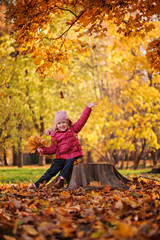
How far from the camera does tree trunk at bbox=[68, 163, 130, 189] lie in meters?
4.74

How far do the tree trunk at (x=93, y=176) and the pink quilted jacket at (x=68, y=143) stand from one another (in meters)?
0.50

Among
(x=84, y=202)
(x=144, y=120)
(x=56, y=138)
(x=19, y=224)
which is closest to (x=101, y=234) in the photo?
(x=19, y=224)

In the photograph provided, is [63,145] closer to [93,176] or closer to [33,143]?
[33,143]

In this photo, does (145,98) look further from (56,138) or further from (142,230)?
(142,230)

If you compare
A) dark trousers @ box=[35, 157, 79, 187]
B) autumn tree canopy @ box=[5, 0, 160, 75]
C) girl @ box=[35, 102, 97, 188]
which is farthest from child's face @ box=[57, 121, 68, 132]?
autumn tree canopy @ box=[5, 0, 160, 75]

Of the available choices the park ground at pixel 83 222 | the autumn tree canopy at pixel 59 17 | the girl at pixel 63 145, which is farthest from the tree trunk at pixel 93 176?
the autumn tree canopy at pixel 59 17

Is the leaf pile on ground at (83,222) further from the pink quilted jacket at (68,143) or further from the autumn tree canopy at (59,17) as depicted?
the autumn tree canopy at (59,17)

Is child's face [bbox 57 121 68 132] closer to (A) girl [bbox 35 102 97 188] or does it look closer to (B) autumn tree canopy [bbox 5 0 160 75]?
(A) girl [bbox 35 102 97 188]

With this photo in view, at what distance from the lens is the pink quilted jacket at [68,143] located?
5.32 meters

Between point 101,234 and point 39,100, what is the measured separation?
45.7 feet

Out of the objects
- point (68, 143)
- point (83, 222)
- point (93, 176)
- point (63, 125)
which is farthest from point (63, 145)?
point (83, 222)

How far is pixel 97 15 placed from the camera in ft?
16.2

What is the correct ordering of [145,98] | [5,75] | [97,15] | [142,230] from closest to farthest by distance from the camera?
1. [142,230]
2. [97,15]
3. [5,75]
4. [145,98]

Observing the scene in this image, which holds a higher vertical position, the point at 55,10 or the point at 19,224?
the point at 55,10
